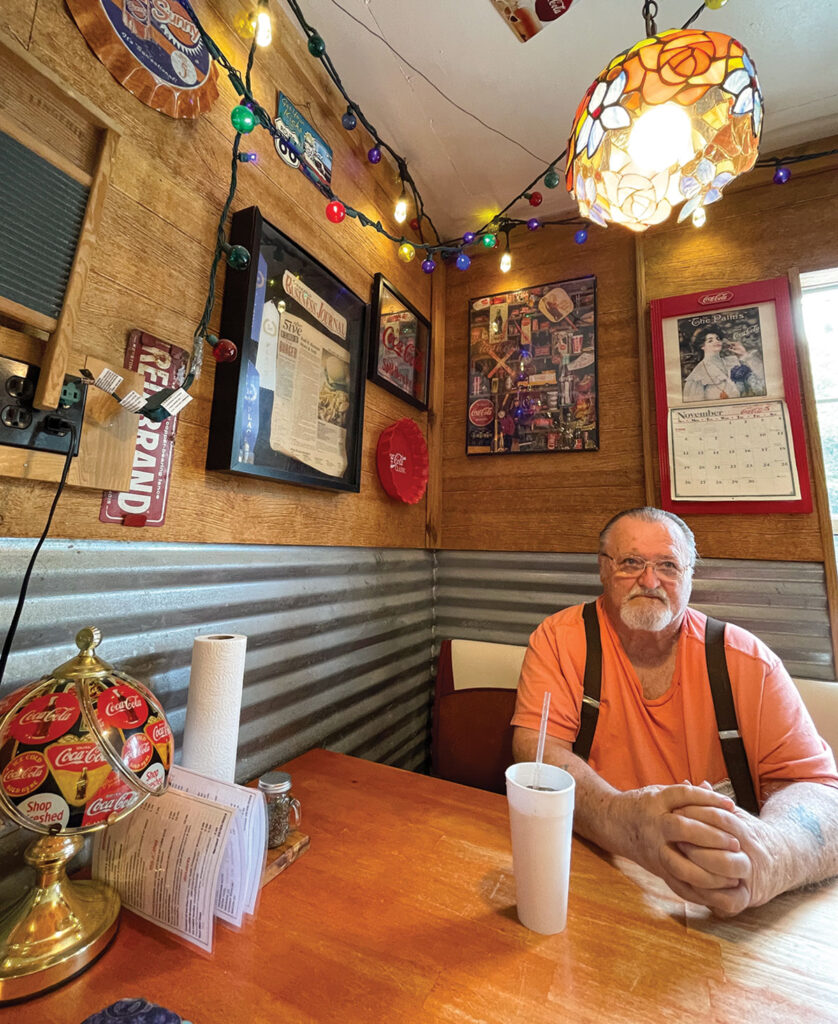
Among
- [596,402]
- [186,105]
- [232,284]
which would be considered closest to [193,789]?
[232,284]

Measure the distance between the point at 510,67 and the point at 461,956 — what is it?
8.01 ft

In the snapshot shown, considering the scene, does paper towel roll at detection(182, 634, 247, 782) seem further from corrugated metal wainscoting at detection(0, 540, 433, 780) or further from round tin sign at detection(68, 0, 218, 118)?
round tin sign at detection(68, 0, 218, 118)

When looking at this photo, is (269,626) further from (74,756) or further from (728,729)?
(728,729)

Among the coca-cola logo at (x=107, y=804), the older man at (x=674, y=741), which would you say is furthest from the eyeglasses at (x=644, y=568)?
the coca-cola logo at (x=107, y=804)

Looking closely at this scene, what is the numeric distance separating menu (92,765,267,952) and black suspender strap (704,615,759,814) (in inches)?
44.9

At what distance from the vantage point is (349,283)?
176 cm

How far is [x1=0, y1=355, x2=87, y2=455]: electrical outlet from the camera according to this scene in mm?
764

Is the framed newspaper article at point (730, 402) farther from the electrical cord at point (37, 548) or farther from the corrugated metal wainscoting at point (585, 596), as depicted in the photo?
the electrical cord at point (37, 548)

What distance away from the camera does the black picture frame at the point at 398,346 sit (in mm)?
1902

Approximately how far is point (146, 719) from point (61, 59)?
4.14 feet

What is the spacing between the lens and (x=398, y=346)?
6.81 ft

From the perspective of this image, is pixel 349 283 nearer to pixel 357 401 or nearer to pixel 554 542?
pixel 357 401

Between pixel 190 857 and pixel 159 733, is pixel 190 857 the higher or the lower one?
the lower one

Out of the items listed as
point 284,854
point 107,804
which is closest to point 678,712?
point 284,854
